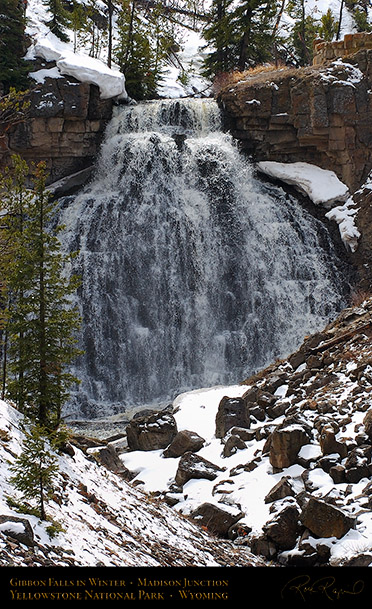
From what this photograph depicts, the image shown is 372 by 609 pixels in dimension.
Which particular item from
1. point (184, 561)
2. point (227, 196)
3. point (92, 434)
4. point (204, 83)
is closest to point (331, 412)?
point (184, 561)

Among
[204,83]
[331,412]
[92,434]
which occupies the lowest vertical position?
[92,434]

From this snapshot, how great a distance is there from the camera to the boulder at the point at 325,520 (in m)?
8.53

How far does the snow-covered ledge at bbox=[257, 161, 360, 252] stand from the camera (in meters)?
27.1

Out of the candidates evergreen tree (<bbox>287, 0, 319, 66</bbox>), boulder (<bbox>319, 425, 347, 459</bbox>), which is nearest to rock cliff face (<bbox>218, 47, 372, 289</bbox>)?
evergreen tree (<bbox>287, 0, 319, 66</bbox>)

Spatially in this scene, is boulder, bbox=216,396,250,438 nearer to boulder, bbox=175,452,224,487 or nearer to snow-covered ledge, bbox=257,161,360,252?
boulder, bbox=175,452,224,487

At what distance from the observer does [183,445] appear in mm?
13531

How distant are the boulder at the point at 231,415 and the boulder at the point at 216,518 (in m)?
3.16

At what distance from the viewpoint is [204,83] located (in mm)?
43469

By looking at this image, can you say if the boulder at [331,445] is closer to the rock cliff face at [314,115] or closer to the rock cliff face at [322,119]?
the rock cliff face at [322,119]

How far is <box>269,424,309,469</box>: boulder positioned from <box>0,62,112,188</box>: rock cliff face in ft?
69.3

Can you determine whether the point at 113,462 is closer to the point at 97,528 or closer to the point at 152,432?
the point at 152,432

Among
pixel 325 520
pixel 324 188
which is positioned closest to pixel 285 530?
pixel 325 520
